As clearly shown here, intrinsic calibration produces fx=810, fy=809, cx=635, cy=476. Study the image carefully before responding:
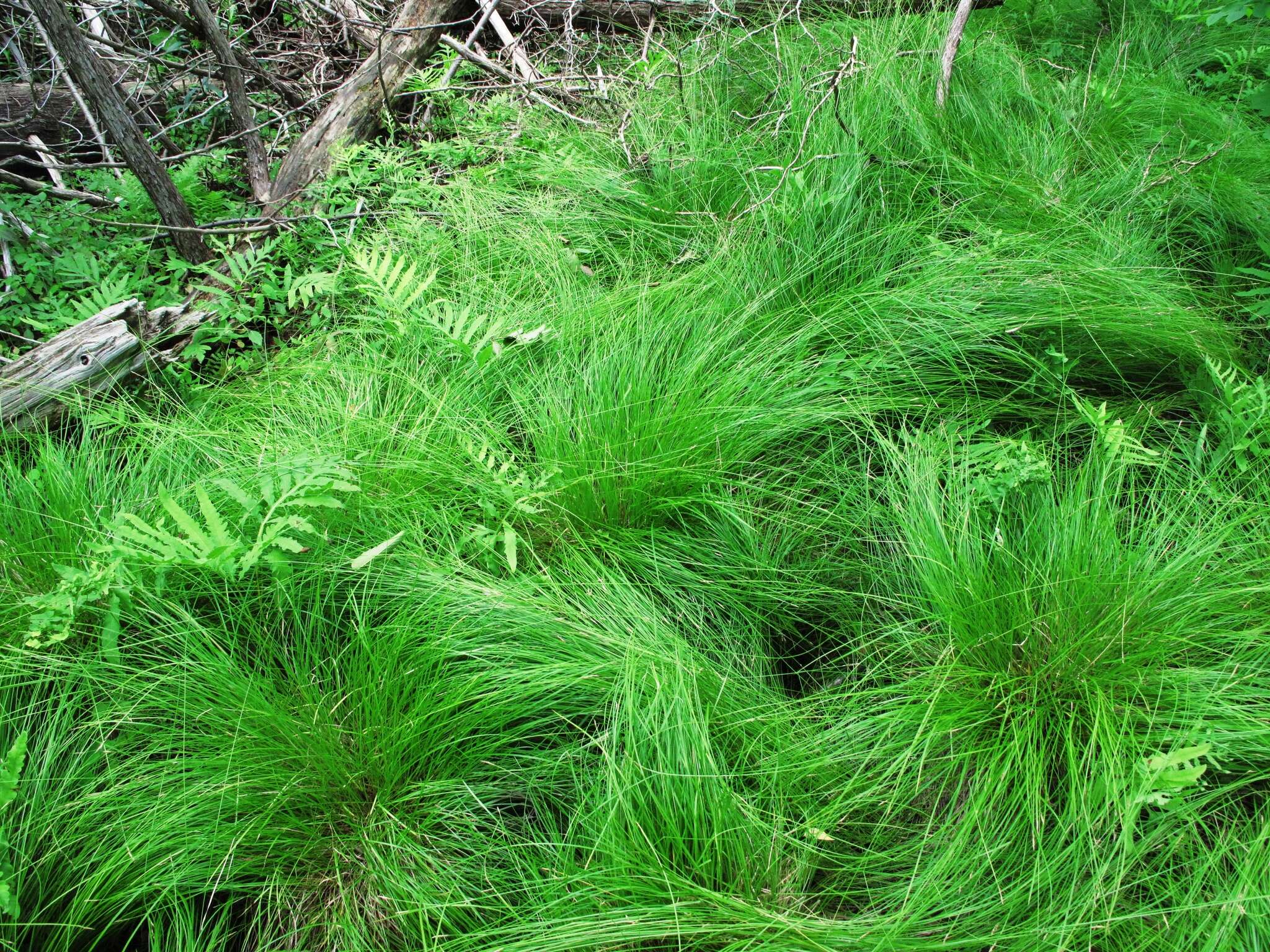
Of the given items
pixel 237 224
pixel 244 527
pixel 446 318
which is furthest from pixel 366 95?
pixel 244 527

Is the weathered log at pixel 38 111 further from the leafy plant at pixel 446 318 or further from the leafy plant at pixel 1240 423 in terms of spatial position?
the leafy plant at pixel 1240 423

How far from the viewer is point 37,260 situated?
289 cm

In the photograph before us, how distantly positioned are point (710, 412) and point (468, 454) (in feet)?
2.07

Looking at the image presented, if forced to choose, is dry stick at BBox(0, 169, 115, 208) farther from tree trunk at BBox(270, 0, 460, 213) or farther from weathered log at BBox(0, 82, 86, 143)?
tree trunk at BBox(270, 0, 460, 213)

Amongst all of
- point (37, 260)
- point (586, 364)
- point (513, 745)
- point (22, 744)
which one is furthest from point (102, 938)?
point (37, 260)

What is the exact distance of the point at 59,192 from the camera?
3307mm

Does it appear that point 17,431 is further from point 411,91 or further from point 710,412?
point 411,91

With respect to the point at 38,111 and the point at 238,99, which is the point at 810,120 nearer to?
the point at 238,99

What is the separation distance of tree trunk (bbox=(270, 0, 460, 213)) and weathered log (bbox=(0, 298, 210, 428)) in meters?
1.12

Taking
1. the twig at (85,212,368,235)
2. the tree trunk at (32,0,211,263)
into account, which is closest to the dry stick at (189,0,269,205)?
the twig at (85,212,368,235)

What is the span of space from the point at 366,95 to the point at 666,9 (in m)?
1.71

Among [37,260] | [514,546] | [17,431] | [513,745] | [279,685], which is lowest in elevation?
[513,745]

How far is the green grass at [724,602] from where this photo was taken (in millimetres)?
1419

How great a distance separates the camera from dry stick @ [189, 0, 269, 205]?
3.21m
